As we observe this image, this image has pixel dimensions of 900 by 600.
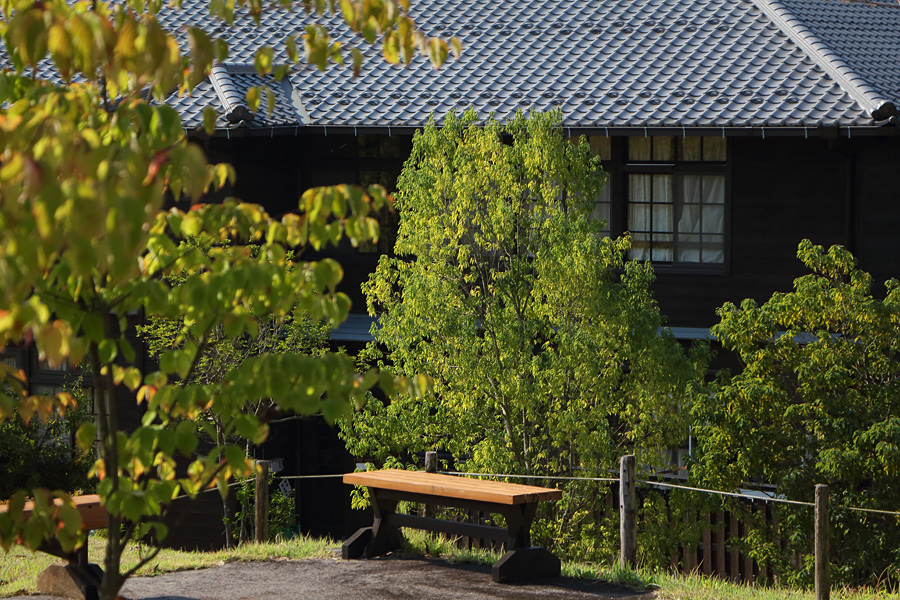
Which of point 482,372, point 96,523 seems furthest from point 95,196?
point 482,372

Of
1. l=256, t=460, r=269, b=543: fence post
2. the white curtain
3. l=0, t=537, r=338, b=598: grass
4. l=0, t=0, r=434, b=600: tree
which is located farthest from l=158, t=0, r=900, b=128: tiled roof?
l=0, t=0, r=434, b=600: tree

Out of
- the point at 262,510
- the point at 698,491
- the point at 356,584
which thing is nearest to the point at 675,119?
the point at 698,491

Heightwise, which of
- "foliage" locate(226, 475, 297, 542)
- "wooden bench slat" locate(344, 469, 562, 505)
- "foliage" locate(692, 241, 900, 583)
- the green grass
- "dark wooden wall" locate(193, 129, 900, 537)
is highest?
"dark wooden wall" locate(193, 129, 900, 537)

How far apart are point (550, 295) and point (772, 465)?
247 cm

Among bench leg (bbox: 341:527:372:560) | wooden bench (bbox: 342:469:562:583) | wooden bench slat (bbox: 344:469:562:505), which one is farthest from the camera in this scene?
bench leg (bbox: 341:527:372:560)

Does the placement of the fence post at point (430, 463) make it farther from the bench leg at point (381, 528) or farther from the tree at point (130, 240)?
the tree at point (130, 240)

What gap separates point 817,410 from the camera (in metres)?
9.81

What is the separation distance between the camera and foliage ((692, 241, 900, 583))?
31.7 ft

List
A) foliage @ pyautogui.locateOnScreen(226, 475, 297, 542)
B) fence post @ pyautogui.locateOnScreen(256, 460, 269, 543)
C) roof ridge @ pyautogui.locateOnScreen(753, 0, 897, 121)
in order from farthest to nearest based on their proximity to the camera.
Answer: foliage @ pyautogui.locateOnScreen(226, 475, 297, 542)
roof ridge @ pyautogui.locateOnScreen(753, 0, 897, 121)
fence post @ pyautogui.locateOnScreen(256, 460, 269, 543)

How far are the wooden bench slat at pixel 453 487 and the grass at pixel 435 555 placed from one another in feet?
2.27

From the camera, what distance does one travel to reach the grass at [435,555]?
8.79m

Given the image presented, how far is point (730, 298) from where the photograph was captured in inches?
559

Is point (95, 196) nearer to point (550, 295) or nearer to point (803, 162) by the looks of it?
point (550, 295)

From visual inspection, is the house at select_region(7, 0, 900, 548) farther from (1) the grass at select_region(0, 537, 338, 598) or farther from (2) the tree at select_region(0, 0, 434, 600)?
(2) the tree at select_region(0, 0, 434, 600)
